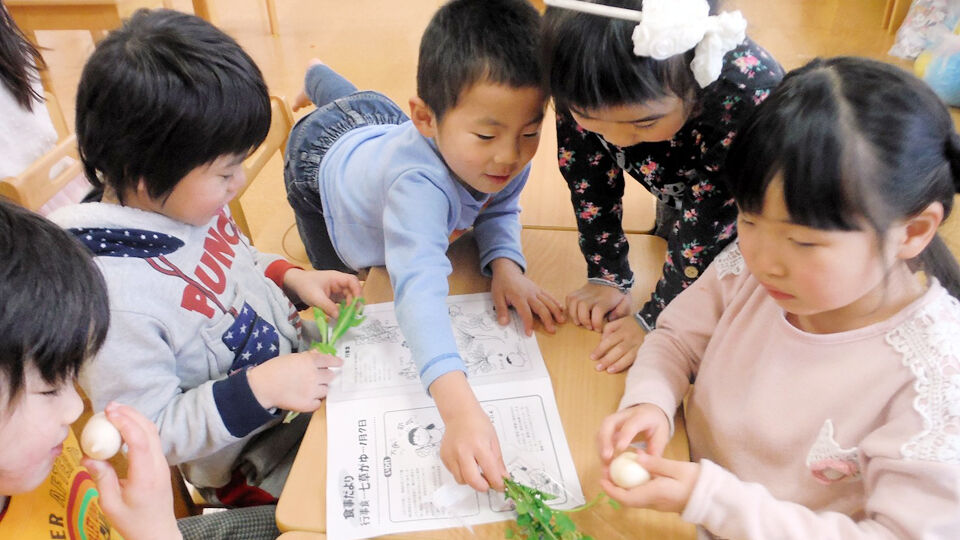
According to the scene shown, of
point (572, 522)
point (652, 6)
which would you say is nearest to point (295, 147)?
point (652, 6)

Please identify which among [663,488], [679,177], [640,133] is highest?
[640,133]

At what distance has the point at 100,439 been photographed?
667 millimetres

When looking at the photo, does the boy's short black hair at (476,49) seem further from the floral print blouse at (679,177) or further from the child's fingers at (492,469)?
the child's fingers at (492,469)

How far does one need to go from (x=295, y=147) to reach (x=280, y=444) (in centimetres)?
67

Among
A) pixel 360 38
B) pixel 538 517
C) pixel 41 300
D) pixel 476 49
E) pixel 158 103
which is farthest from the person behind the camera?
pixel 360 38

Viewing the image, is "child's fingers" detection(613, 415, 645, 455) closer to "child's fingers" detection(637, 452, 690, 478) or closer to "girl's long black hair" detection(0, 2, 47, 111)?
"child's fingers" detection(637, 452, 690, 478)

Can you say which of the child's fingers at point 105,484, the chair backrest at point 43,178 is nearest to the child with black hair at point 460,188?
the child's fingers at point 105,484

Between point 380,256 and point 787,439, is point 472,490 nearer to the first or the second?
point 787,439

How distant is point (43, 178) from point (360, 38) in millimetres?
2619

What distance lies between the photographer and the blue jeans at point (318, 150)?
1380mm

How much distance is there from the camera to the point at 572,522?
2.27 feet

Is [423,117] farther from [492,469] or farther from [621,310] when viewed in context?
[492,469]

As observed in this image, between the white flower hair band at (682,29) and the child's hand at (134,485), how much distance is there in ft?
2.10

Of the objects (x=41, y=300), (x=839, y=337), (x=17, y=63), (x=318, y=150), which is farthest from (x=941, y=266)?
(x=17, y=63)
